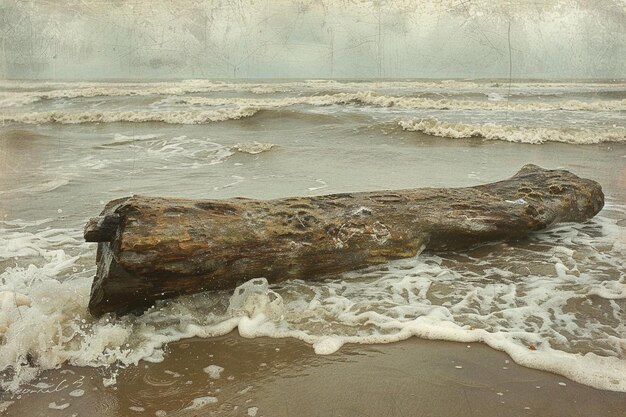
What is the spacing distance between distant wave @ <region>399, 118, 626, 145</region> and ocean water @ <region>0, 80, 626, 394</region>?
0.16 feet

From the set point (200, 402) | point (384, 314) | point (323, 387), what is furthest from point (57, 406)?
point (384, 314)

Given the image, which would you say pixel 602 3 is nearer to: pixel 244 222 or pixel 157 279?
pixel 244 222

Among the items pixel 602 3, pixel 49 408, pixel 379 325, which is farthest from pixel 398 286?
pixel 602 3

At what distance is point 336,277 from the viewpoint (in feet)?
10.8

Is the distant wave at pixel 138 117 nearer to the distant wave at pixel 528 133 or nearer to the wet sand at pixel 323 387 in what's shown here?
the distant wave at pixel 528 133

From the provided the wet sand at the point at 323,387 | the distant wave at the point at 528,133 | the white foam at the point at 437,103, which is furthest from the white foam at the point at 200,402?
the white foam at the point at 437,103

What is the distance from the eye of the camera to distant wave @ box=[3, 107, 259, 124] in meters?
15.0

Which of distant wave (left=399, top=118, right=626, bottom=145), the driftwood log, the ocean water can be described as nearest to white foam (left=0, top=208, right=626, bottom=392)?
the ocean water

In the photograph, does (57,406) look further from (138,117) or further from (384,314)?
(138,117)

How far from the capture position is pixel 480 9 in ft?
38.4

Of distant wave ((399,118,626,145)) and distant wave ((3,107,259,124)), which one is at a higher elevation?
distant wave ((3,107,259,124))

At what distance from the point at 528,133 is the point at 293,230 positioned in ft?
32.6

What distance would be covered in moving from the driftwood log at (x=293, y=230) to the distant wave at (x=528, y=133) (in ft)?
23.6
